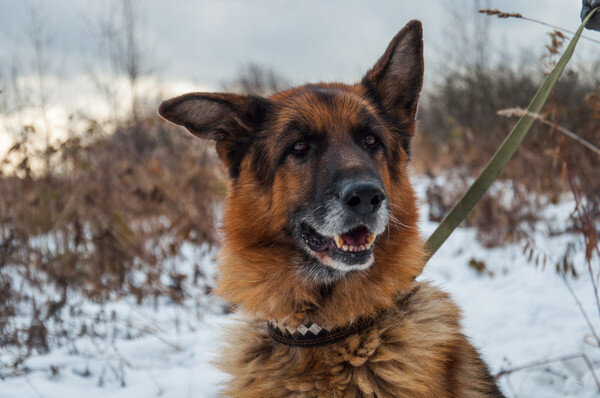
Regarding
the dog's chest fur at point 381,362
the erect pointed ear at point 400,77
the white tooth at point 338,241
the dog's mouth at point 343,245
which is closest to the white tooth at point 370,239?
the dog's mouth at point 343,245

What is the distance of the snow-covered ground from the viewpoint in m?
3.37

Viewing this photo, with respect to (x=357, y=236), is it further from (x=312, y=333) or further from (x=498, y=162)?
(x=498, y=162)

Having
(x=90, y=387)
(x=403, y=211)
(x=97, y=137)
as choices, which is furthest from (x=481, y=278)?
(x=97, y=137)

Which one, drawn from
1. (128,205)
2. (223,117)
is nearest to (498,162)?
(223,117)

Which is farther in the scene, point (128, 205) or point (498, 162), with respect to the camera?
point (128, 205)

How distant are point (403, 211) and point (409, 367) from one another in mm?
854

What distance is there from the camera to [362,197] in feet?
7.73

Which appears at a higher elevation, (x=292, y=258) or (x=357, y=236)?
(x=357, y=236)

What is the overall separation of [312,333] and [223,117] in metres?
1.36

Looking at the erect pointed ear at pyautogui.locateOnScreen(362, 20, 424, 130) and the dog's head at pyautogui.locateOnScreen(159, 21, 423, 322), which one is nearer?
the dog's head at pyautogui.locateOnScreen(159, 21, 423, 322)

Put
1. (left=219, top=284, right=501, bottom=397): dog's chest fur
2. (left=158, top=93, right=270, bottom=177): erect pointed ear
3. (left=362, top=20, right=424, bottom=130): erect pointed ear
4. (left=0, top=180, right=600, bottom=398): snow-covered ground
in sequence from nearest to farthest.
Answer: (left=219, top=284, right=501, bottom=397): dog's chest fur < (left=158, top=93, right=270, bottom=177): erect pointed ear < (left=362, top=20, right=424, bottom=130): erect pointed ear < (left=0, top=180, right=600, bottom=398): snow-covered ground

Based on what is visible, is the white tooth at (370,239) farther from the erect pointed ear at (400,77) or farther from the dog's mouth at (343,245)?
the erect pointed ear at (400,77)

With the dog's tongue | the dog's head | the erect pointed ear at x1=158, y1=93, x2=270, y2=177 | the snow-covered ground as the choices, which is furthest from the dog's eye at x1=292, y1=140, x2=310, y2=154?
the snow-covered ground

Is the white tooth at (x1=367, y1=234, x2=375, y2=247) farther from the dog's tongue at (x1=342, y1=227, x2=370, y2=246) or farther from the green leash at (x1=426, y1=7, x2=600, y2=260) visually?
the green leash at (x1=426, y1=7, x2=600, y2=260)
